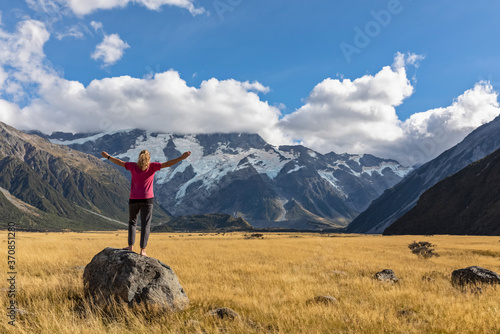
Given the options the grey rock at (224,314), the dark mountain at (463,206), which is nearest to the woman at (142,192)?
the grey rock at (224,314)

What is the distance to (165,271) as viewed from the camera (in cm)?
834

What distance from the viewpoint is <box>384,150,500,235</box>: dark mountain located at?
108900 mm

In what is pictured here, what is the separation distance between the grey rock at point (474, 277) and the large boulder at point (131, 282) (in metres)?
10.8

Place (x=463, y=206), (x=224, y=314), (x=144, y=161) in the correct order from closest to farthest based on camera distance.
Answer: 1. (x=224, y=314)
2. (x=144, y=161)
3. (x=463, y=206)

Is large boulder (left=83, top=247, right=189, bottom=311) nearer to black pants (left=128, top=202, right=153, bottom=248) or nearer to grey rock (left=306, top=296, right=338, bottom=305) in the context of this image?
black pants (left=128, top=202, right=153, bottom=248)

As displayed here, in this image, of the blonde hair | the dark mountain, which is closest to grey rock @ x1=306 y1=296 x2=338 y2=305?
the blonde hair

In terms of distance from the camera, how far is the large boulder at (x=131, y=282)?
767 cm

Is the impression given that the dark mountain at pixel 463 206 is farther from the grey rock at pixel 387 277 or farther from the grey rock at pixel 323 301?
the grey rock at pixel 323 301

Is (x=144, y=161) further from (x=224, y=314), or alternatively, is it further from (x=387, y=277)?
(x=387, y=277)

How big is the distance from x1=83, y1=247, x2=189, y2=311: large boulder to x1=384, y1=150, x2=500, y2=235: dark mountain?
383 ft

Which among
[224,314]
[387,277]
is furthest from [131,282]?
[387,277]

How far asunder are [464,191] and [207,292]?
14424cm

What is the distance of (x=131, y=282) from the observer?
776cm

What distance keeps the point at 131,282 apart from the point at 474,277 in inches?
484
